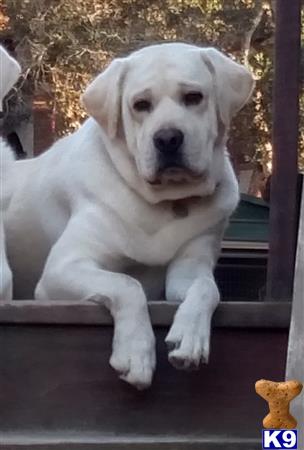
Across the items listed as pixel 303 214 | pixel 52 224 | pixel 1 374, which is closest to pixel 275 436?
pixel 303 214

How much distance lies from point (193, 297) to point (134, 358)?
0.97 ft

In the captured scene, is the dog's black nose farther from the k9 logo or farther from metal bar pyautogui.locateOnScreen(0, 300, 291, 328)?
the k9 logo

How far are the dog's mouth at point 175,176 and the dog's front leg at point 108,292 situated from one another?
0.91 ft

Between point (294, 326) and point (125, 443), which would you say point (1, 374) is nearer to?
point (125, 443)

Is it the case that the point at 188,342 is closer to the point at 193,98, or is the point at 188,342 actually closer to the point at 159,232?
the point at 159,232

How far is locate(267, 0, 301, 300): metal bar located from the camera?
10.6 ft

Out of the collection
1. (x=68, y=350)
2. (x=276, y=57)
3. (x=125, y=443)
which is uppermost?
(x=276, y=57)

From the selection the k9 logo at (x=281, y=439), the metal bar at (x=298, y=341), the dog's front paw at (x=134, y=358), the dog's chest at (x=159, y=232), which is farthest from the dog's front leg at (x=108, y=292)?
the k9 logo at (x=281, y=439)

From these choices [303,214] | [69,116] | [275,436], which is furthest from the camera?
[69,116]

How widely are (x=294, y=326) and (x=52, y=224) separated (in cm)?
173

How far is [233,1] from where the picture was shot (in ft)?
48.8

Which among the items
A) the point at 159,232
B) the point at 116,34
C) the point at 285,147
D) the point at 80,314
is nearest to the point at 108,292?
the point at 80,314

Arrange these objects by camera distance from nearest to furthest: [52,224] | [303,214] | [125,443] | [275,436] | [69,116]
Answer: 1. [275,436]
2. [303,214]
3. [125,443]
4. [52,224]
5. [69,116]

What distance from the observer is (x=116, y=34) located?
46.6 feet
